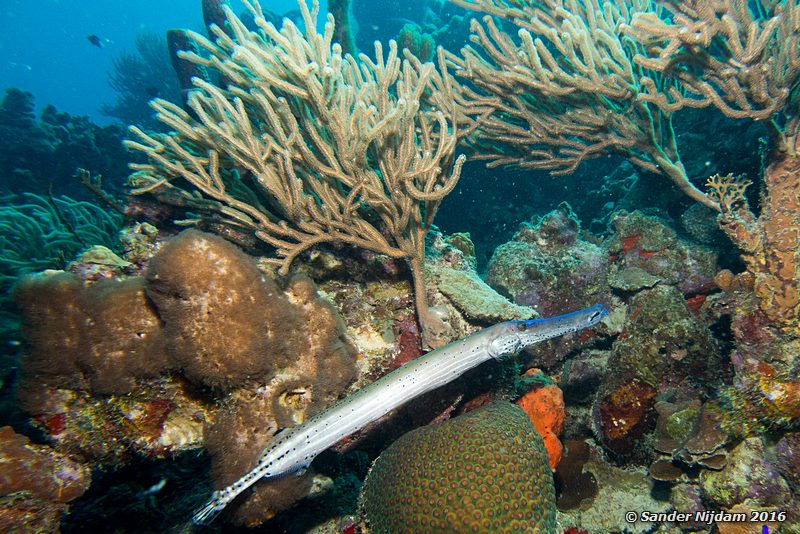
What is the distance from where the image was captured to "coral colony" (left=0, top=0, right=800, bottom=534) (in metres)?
2.95

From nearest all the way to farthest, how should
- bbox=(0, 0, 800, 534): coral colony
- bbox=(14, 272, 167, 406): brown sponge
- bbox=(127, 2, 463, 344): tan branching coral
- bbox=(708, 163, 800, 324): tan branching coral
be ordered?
1. bbox=(14, 272, 167, 406): brown sponge
2. bbox=(0, 0, 800, 534): coral colony
3. bbox=(127, 2, 463, 344): tan branching coral
4. bbox=(708, 163, 800, 324): tan branching coral

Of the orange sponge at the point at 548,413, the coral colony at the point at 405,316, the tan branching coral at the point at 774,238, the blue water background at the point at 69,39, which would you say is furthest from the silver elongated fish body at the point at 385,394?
the blue water background at the point at 69,39

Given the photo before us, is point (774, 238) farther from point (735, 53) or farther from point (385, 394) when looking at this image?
point (385, 394)

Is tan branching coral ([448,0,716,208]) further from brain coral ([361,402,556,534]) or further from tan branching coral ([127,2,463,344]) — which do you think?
brain coral ([361,402,556,534])

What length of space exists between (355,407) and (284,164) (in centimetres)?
253

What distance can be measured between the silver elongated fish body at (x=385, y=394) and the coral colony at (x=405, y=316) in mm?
28

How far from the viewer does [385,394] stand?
318 cm

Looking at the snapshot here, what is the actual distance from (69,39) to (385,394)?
544 feet

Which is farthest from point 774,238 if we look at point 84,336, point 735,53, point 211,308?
point 84,336

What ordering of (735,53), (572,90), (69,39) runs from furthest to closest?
(69,39) < (572,90) < (735,53)

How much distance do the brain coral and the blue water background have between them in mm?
130419

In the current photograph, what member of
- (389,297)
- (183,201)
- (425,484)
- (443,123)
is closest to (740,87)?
(443,123)

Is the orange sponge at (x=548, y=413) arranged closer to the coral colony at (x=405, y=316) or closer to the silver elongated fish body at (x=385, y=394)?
the coral colony at (x=405, y=316)

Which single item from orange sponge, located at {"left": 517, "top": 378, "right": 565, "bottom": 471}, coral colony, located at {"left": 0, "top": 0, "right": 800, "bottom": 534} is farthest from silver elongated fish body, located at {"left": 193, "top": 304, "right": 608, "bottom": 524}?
orange sponge, located at {"left": 517, "top": 378, "right": 565, "bottom": 471}
